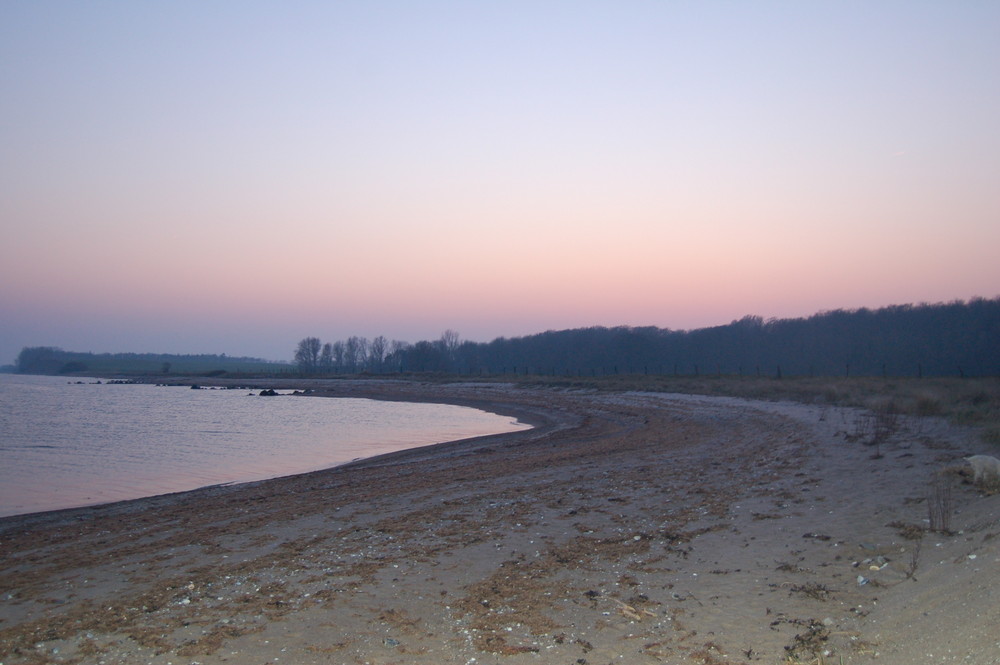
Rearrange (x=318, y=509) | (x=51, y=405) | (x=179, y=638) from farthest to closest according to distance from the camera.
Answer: (x=51, y=405), (x=318, y=509), (x=179, y=638)

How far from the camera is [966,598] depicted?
557cm

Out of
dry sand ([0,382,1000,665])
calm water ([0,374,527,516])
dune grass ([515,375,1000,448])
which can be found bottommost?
calm water ([0,374,527,516])

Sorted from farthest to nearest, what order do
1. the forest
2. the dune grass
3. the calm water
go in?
the forest < the calm water < the dune grass

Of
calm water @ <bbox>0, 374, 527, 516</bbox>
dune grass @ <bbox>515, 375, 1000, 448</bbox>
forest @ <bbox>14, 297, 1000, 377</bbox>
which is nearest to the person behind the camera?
dune grass @ <bbox>515, 375, 1000, 448</bbox>

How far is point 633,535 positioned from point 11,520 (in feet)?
37.4

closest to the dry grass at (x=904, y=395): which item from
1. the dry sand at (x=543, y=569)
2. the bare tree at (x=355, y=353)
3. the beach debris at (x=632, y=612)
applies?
the dry sand at (x=543, y=569)

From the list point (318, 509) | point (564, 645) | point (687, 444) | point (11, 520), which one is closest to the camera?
point (564, 645)

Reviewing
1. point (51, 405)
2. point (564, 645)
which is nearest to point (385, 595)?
point (564, 645)

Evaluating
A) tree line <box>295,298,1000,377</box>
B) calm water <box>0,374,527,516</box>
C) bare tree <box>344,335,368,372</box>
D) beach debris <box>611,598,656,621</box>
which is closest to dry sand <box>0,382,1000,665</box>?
beach debris <box>611,598,656,621</box>

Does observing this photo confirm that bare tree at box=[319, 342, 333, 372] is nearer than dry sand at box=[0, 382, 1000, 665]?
No

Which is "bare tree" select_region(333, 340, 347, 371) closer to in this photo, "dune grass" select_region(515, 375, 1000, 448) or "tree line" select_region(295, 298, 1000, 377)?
"tree line" select_region(295, 298, 1000, 377)

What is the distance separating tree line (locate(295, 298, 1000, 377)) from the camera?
7300 cm

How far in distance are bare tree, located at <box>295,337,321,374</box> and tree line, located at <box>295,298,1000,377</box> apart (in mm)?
246

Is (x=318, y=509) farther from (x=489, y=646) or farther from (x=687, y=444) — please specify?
(x=687, y=444)
